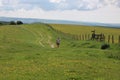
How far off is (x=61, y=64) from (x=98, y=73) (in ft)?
16.5

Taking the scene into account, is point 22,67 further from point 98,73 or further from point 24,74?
point 98,73

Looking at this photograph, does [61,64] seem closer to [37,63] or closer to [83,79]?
[37,63]

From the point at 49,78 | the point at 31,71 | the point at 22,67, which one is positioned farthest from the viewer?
the point at 22,67

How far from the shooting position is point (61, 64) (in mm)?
29078

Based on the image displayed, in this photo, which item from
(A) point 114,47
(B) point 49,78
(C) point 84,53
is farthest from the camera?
(A) point 114,47

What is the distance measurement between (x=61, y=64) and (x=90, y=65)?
270 centimetres

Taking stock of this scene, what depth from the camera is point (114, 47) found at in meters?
47.5

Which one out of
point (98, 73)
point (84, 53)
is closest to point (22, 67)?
point (98, 73)

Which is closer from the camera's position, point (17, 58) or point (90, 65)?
point (90, 65)

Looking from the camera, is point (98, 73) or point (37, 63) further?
point (37, 63)

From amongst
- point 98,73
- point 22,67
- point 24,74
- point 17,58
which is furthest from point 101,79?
point 17,58

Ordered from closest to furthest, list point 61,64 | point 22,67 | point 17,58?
point 22,67 → point 61,64 → point 17,58

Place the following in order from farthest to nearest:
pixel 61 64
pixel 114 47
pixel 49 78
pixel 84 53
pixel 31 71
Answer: pixel 114 47
pixel 84 53
pixel 61 64
pixel 31 71
pixel 49 78

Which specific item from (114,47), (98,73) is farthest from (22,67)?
(114,47)
